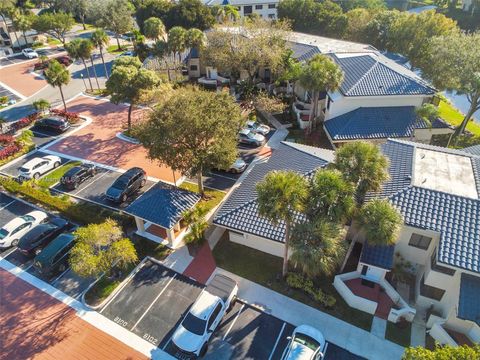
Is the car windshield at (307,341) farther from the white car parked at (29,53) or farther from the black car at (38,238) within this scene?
the white car parked at (29,53)

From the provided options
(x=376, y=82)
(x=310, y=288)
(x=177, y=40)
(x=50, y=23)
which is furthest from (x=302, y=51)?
(x=50, y=23)

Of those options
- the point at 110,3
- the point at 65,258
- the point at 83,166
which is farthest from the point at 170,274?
the point at 110,3

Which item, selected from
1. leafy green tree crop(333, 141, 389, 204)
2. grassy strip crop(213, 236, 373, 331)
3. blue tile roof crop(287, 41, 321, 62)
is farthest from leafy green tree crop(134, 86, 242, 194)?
blue tile roof crop(287, 41, 321, 62)

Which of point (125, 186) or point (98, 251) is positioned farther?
point (125, 186)

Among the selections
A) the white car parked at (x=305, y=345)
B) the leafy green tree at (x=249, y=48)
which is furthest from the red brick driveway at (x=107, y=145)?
the white car parked at (x=305, y=345)

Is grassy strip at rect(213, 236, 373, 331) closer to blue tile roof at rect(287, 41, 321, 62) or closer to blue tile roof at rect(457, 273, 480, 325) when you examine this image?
blue tile roof at rect(457, 273, 480, 325)

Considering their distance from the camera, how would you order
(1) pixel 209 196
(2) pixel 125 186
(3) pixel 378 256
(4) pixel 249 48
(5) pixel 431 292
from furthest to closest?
(4) pixel 249 48
(1) pixel 209 196
(2) pixel 125 186
(3) pixel 378 256
(5) pixel 431 292

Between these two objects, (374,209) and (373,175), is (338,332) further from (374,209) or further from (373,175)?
(373,175)

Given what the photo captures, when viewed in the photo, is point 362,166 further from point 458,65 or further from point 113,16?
point 113,16
